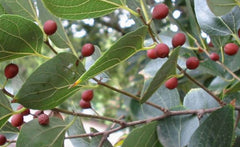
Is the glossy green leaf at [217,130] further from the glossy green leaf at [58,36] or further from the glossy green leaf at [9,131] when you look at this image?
the glossy green leaf at [9,131]

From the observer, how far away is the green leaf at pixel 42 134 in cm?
96

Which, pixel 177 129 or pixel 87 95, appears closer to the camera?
pixel 177 129

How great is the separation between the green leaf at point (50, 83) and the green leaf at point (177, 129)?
283mm

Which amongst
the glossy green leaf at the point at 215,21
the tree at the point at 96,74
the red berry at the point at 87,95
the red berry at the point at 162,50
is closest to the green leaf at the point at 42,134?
the tree at the point at 96,74

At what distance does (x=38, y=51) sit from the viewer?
0.94 metres

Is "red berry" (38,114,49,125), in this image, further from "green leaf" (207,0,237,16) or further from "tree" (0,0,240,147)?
"green leaf" (207,0,237,16)

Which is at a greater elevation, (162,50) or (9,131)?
(162,50)

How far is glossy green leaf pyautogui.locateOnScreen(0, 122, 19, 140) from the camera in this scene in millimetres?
1137

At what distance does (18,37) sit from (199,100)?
2.00ft

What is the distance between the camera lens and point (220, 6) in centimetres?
92

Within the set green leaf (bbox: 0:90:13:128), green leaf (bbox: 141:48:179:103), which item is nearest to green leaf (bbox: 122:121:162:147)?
green leaf (bbox: 141:48:179:103)

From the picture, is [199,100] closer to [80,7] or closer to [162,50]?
[162,50]

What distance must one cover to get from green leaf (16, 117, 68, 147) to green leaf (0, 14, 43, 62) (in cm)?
20

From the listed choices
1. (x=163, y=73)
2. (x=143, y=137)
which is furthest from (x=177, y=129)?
(x=163, y=73)
